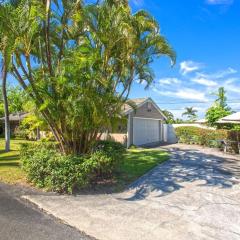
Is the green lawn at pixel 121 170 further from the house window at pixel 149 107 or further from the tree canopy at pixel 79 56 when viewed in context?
the house window at pixel 149 107

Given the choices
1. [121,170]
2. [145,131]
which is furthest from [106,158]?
[145,131]

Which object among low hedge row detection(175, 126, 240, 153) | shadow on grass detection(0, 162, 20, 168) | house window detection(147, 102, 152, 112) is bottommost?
shadow on grass detection(0, 162, 20, 168)

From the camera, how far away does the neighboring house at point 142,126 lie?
73.3 ft

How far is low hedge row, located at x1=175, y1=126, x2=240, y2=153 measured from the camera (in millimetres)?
20016

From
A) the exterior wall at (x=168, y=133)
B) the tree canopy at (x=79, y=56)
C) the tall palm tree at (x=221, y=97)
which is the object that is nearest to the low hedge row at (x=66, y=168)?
the tree canopy at (x=79, y=56)

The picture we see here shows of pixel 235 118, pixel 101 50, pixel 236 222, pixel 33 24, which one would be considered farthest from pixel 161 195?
pixel 235 118

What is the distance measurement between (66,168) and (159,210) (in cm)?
301

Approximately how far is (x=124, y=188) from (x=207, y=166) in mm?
6050

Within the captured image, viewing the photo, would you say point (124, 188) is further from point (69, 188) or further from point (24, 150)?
point (24, 150)

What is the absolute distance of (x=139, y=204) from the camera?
25.3 feet

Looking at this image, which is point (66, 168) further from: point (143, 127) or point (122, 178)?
point (143, 127)

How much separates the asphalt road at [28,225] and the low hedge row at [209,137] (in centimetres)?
1618

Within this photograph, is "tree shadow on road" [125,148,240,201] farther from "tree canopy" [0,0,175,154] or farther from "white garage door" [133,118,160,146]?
"white garage door" [133,118,160,146]

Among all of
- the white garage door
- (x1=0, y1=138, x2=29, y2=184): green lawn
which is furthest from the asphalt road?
the white garage door
